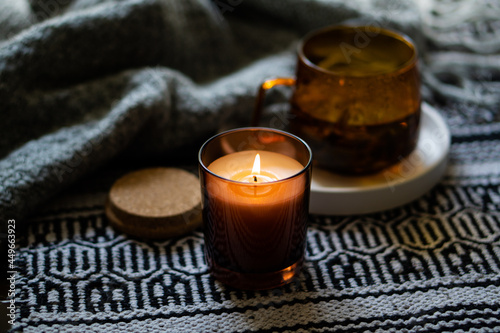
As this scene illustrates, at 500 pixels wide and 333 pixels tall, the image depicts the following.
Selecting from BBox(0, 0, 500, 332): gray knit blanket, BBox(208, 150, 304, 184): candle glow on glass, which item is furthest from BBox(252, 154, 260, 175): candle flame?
BBox(0, 0, 500, 332): gray knit blanket

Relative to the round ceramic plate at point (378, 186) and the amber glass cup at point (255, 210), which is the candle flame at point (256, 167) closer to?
the amber glass cup at point (255, 210)

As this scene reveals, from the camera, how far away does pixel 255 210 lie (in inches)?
16.6

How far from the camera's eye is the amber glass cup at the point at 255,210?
0.42 metres

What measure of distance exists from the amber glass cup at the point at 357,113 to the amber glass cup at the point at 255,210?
93 mm

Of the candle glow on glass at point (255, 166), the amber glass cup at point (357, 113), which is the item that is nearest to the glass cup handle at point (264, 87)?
the amber glass cup at point (357, 113)

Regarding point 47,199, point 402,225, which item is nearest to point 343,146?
point 402,225

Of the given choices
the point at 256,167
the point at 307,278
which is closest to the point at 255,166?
the point at 256,167

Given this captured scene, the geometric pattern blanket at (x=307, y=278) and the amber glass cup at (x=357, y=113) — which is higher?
the amber glass cup at (x=357, y=113)

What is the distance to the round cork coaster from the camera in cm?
53

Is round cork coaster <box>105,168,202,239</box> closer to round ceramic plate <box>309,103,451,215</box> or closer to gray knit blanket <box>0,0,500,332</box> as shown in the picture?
gray knit blanket <box>0,0,500,332</box>

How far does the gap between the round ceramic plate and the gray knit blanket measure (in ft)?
0.04

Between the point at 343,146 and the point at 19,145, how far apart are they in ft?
1.15

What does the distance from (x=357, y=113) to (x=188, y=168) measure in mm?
217

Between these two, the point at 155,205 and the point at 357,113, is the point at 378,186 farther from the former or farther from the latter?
the point at 155,205
